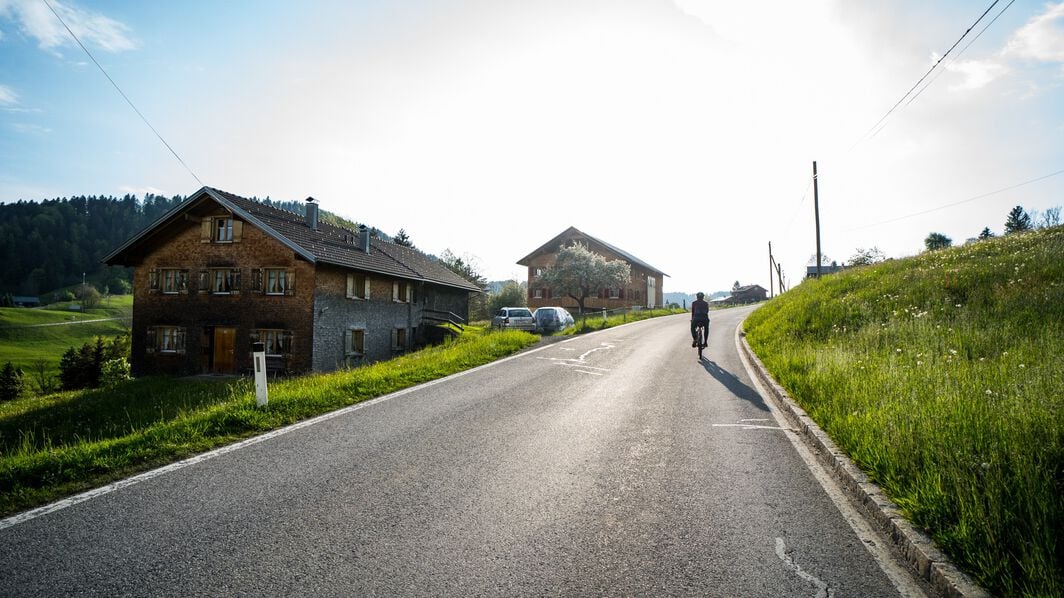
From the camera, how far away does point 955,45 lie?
9578 mm

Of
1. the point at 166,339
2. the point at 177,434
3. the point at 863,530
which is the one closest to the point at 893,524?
the point at 863,530

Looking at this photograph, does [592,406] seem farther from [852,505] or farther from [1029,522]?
[1029,522]

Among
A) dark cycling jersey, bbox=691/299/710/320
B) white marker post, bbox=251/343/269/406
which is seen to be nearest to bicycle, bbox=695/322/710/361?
dark cycling jersey, bbox=691/299/710/320

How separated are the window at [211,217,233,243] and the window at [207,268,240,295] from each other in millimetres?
1490

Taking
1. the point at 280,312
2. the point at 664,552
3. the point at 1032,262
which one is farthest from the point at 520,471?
the point at 280,312

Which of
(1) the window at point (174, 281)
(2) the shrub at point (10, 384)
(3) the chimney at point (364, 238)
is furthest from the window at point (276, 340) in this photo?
(2) the shrub at point (10, 384)

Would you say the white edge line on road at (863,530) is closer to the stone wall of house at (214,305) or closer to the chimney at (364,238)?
the stone wall of house at (214,305)

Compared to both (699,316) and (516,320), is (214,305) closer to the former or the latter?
(516,320)

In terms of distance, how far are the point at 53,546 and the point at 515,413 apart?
4.77 meters

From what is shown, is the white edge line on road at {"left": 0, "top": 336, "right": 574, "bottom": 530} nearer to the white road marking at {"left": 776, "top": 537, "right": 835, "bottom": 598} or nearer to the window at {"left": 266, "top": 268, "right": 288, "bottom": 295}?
the white road marking at {"left": 776, "top": 537, "right": 835, "bottom": 598}

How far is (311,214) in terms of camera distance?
1065 inches

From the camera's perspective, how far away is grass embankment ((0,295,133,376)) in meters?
57.1

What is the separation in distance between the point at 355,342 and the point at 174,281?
943 centimetres

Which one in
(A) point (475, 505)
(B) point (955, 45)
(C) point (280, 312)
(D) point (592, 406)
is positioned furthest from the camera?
(C) point (280, 312)
